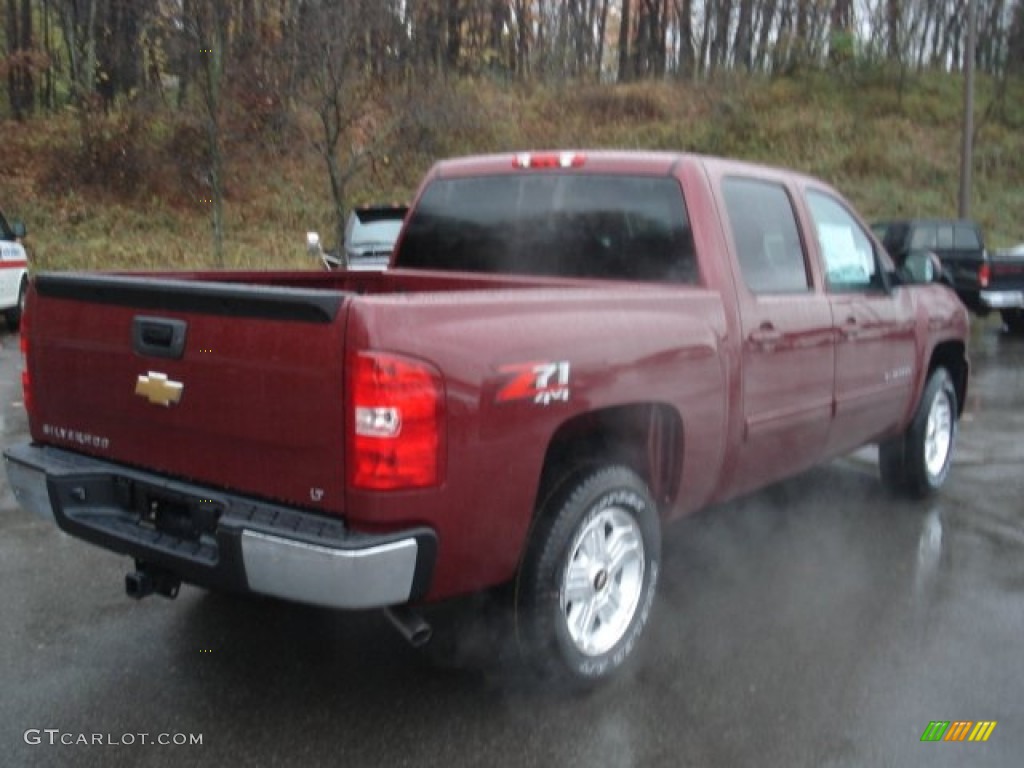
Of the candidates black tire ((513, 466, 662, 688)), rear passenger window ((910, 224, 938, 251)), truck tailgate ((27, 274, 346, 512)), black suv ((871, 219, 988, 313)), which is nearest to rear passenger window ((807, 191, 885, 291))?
black tire ((513, 466, 662, 688))

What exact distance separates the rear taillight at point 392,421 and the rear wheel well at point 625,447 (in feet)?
2.03

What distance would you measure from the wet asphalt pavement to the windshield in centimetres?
151

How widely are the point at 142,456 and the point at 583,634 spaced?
1599 mm

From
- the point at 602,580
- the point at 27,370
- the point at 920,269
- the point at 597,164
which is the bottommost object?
the point at 602,580

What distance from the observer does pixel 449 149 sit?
2797 centimetres

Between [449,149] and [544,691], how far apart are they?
25.5m

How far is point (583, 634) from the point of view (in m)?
3.62

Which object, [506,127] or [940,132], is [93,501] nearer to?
[506,127]

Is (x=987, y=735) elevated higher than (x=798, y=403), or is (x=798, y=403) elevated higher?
(x=798, y=403)

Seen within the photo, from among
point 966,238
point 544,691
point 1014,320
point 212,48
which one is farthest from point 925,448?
point 212,48

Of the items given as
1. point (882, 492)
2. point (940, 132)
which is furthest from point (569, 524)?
point (940, 132)

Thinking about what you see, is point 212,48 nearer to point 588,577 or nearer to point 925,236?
point 925,236

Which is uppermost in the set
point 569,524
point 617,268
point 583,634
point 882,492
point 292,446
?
point 617,268

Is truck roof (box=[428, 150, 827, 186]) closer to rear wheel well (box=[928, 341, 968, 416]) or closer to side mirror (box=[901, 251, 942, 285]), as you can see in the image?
side mirror (box=[901, 251, 942, 285])
